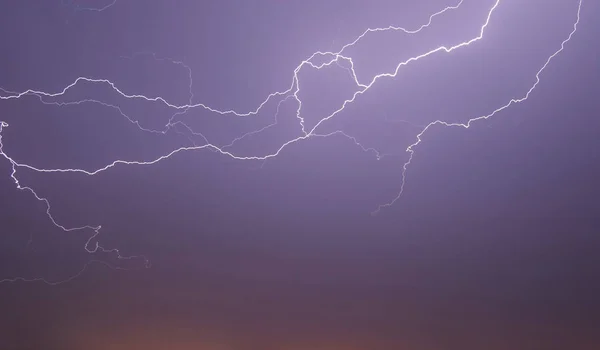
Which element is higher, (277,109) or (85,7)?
(85,7)

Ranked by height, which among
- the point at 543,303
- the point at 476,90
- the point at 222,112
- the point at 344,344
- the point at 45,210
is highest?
the point at 476,90

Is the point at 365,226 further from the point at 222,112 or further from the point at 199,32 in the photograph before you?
the point at 199,32

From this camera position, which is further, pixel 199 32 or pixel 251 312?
pixel 251 312

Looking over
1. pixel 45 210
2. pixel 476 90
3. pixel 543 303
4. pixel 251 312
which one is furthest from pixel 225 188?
pixel 543 303

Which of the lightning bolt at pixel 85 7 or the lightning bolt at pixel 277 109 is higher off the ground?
the lightning bolt at pixel 85 7

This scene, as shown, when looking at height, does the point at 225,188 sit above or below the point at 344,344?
above

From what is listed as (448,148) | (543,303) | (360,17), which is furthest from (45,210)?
(543,303)

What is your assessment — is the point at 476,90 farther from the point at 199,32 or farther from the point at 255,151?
the point at 199,32

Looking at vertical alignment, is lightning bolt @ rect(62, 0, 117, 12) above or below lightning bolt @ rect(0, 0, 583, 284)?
above

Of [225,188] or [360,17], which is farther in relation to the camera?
[225,188]
